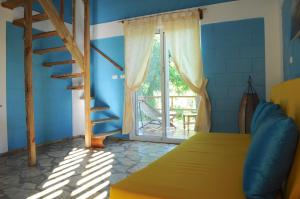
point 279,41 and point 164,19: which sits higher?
point 164,19

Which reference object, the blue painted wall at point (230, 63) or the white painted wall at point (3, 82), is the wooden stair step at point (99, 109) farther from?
the blue painted wall at point (230, 63)

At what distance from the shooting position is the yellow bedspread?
1153 millimetres

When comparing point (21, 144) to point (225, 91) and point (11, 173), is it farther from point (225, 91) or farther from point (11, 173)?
point (225, 91)

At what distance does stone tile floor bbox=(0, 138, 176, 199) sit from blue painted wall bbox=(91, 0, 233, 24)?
2416 millimetres

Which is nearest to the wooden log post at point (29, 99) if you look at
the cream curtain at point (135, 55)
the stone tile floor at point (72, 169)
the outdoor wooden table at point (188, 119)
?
the stone tile floor at point (72, 169)

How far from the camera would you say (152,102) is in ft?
15.0

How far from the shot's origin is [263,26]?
367 cm

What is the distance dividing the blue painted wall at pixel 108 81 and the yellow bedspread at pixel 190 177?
114 inches

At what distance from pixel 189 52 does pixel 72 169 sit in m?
2.55

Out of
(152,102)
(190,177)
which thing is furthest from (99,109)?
(190,177)

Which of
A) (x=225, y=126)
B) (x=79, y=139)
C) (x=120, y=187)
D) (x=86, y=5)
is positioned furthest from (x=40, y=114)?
(x=120, y=187)

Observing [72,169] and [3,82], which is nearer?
[72,169]

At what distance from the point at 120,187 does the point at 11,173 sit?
2.19 meters

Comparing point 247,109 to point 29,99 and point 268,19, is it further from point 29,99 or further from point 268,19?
point 29,99
